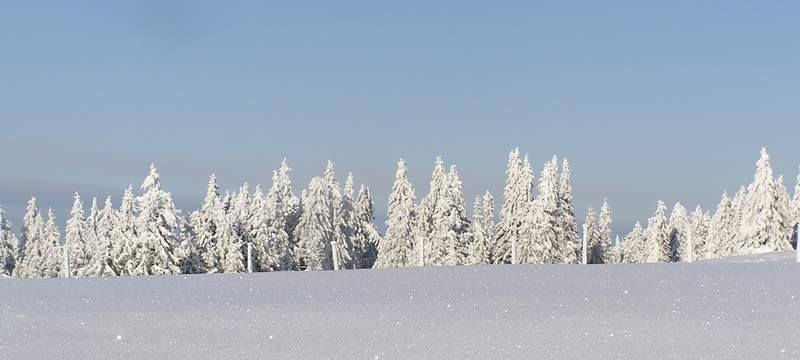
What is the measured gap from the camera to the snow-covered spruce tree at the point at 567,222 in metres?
61.5

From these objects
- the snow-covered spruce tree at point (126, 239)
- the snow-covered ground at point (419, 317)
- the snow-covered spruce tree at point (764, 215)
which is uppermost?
the snow-covered spruce tree at point (764, 215)

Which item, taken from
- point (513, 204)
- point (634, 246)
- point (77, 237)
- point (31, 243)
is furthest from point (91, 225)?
point (634, 246)

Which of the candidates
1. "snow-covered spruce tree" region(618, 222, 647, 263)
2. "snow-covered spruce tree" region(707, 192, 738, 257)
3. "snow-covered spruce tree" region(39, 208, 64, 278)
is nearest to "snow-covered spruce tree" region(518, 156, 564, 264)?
"snow-covered spruce tree" region(707, 192, 738, 257)

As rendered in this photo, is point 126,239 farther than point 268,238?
No

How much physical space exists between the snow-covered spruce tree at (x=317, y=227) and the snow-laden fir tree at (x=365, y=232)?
5457mm

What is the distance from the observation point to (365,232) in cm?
7812

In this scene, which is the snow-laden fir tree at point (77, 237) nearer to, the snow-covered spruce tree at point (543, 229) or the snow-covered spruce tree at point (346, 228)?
the snow-covered spruce tree at point (346, 228)

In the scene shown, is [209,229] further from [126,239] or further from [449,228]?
[449,228]

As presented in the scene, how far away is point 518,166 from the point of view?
64562 millimetres

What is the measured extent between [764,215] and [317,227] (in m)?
36.6

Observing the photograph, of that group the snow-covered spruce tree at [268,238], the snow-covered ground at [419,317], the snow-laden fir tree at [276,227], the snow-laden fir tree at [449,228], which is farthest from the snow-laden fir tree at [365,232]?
the snow-covered ground at [419,317]

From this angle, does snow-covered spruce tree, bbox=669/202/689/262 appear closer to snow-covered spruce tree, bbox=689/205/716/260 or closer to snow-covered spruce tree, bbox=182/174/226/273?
snow-covered spruce tree, bbox=689/205/716/260

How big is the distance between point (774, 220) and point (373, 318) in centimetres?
4874

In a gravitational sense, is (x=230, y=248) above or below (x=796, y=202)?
below
